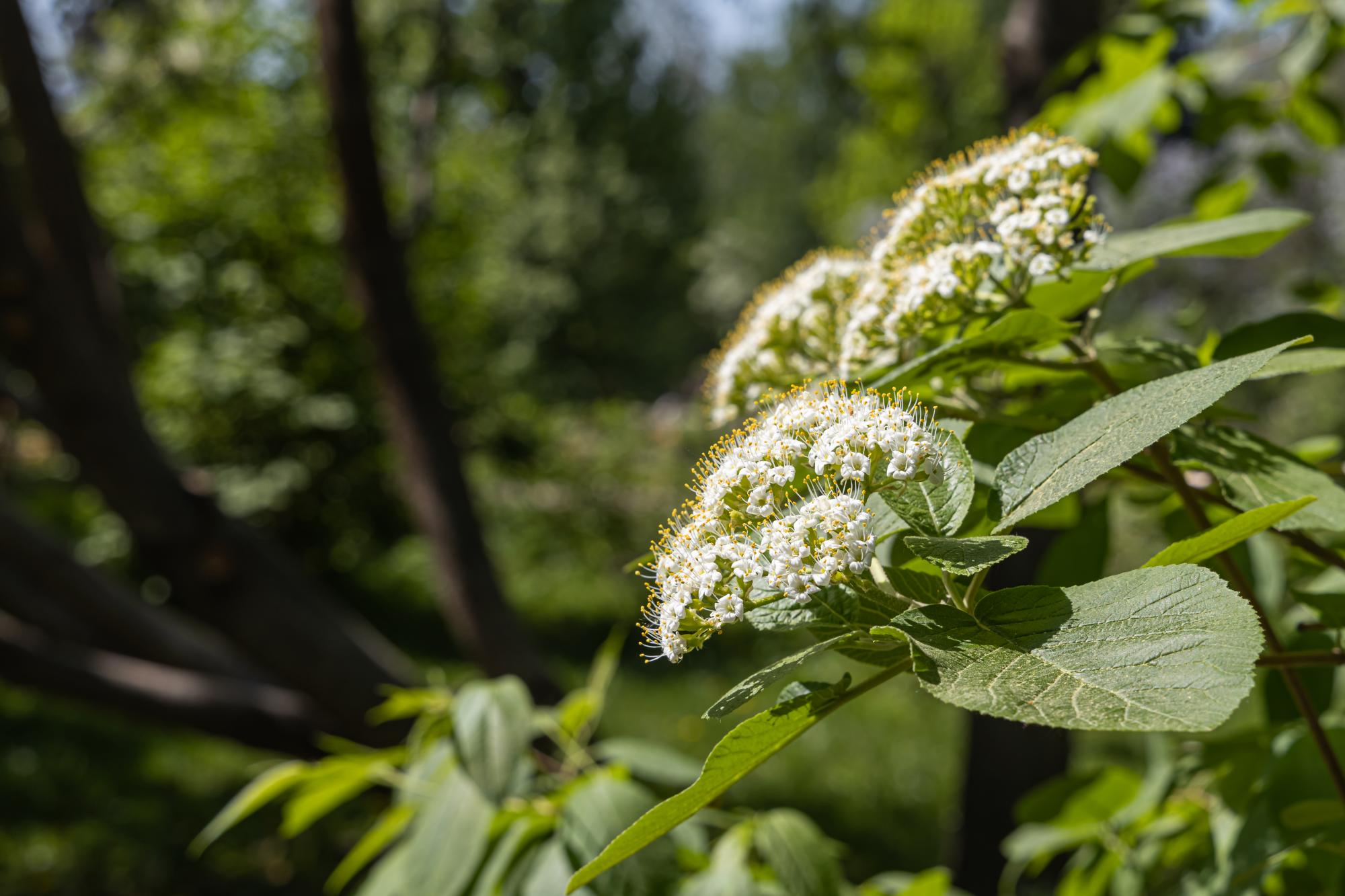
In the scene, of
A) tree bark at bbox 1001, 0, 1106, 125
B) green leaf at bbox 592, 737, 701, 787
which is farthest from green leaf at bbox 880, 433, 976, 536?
tree bark at bbox 1001, 0, 1106, 125

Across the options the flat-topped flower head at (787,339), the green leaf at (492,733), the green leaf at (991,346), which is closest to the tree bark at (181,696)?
the green leaf at (492,733)

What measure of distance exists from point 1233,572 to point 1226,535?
0.34 meters

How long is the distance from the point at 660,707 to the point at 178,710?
14.9 ft

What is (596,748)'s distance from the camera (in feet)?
5.20

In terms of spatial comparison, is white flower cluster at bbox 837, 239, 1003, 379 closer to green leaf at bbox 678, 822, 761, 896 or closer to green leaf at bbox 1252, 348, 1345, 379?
green leaf at bbox 1252, 348, 1345, 379

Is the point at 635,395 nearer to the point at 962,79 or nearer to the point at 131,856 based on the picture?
the point at 962,79

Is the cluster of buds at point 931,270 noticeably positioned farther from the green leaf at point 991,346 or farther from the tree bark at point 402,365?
the tree bark at point 402,365

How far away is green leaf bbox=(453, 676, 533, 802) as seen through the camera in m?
1.21

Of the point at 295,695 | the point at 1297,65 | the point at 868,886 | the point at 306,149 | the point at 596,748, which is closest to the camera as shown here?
the point at 868,886

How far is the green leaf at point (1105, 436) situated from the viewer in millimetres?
632

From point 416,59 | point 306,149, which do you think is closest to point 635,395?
point 306,149

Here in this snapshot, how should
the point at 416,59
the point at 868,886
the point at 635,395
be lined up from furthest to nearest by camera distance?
the point at 635,395 → the point at 416,59 → the point at 868,886

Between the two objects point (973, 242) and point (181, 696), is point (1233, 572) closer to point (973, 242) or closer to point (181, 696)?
point (973, 242)

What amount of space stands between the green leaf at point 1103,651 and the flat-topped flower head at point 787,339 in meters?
0.61
